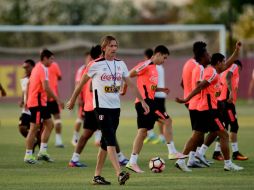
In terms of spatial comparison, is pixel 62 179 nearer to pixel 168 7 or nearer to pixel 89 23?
pixel 89 23

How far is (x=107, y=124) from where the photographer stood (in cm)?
1441

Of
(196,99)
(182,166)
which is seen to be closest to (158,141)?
(196,99)

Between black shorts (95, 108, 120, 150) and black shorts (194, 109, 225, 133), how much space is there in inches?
96.8

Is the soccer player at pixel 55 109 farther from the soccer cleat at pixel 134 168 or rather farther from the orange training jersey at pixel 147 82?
the soccer cleat at pixel 134 168

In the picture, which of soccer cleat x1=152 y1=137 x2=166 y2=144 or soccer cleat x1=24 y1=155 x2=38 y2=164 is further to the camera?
soccer cleat x1=152 y1=137 x2=166 y2=144

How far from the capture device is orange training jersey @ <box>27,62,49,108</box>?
60.4ft

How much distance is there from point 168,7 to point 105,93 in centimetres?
9038

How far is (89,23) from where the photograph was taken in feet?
248

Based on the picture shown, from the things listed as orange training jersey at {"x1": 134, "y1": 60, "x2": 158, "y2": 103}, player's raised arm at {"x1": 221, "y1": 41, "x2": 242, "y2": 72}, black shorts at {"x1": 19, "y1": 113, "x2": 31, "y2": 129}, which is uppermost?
player's raised arm at {"x1": 221, "y1": 41, "x2": 242, "y2": 72}

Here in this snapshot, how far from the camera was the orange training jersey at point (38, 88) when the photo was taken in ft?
60.4

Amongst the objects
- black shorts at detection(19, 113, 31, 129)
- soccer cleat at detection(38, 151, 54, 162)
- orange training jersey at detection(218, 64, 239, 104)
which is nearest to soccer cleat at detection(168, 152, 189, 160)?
orange training jersey at detection(218, 64, 239, 104)

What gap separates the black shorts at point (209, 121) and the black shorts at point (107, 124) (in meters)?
2.46

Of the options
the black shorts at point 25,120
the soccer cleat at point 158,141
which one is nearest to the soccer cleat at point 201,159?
the black shorts at point 25,120

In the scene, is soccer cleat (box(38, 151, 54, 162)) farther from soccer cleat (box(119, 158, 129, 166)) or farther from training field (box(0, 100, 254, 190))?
soccer cleat (box(119, 158, 129, 166))
